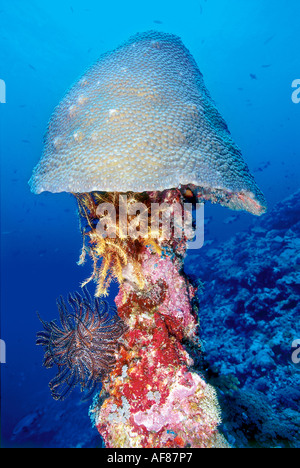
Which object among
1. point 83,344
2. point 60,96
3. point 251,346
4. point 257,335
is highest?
point 60,96

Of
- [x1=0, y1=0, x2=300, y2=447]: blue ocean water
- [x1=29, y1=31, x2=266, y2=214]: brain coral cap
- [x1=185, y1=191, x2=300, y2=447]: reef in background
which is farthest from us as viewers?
[x1=0, y1=0, x2=300, y2=447]: blue ocean water

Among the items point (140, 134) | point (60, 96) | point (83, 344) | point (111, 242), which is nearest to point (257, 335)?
point (83, 344)

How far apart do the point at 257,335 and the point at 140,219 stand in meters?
5.61

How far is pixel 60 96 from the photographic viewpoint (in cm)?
2253

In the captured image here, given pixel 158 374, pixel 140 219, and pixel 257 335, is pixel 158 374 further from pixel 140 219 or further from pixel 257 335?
pixel 257 335

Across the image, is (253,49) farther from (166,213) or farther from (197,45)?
(166,213)

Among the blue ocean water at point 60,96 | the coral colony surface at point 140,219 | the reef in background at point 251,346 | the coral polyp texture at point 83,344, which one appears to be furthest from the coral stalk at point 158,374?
the blue ocean water at point 60,96

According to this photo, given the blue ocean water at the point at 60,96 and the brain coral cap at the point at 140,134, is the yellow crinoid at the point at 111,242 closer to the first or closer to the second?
the brain coral cap at the point at 140,134

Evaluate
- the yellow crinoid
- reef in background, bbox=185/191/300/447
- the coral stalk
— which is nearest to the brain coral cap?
the yellow crinoid

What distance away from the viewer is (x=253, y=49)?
66.4 meters

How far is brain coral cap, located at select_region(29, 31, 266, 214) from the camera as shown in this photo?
1974 millimetres

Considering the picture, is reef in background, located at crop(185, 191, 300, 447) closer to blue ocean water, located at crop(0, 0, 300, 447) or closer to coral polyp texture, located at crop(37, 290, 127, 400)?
coral polyp texture, located at crop(37, 290, 127, 400)

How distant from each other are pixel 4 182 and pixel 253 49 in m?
76.6

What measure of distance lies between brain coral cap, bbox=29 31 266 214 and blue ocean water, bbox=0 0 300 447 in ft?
53.5
